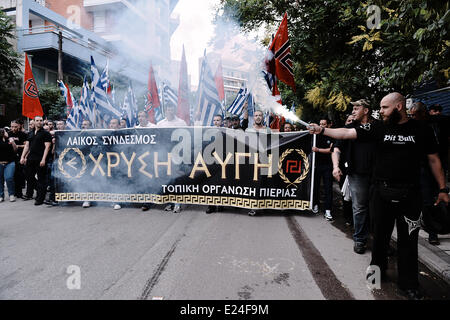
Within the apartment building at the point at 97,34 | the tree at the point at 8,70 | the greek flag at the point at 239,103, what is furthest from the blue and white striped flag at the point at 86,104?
the tree at the point at 8,70

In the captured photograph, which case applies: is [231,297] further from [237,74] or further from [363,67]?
[237,74]

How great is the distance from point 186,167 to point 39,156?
11.7 feet

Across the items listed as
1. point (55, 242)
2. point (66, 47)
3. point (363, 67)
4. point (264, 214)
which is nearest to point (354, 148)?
point (264, 214)

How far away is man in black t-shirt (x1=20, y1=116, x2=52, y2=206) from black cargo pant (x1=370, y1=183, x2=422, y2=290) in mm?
6603

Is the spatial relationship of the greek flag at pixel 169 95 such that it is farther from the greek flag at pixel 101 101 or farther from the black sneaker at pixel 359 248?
the black sneaker at pixel 359 248

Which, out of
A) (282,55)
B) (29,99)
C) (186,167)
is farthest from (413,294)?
(29,99)

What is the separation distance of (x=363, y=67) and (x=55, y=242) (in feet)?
27.4

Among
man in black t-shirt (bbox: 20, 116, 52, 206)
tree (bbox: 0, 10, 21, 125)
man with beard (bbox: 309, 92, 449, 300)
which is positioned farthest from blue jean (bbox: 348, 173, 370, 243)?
tree (bbox: 0, 10, 21, 125)

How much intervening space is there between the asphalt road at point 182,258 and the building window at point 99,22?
46.3 ft

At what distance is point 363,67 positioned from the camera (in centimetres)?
830

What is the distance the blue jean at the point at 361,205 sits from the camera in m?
4.00

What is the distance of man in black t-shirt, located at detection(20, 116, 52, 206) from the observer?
6.66 meters

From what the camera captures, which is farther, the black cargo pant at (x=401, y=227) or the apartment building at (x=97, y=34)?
the apartment building at (x=97, y=34)

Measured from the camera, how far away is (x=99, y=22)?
16938 millimetres
